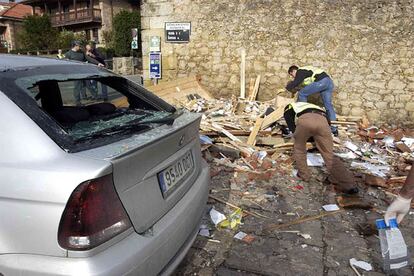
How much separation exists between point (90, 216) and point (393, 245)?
7.42 feet

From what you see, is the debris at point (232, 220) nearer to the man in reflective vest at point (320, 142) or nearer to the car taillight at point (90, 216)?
the man in reflective vest at point (320, 142)

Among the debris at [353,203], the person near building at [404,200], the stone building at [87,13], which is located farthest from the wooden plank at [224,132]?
the stone building at [87,13]

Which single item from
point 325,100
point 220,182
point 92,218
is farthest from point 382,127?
point 92,218

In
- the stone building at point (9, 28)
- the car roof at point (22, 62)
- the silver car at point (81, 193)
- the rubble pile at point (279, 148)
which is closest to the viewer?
the silver car at point (81, 193)

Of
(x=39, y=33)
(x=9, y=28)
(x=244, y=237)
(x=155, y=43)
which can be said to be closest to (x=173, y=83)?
(x=155, y=43)

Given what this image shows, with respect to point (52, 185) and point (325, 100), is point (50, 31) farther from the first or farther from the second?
point (52, 185)

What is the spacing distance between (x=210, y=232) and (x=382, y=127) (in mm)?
6619

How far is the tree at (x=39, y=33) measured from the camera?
126 ft

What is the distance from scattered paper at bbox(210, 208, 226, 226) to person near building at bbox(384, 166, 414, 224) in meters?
1.72

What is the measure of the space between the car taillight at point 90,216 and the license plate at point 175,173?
18.0 inches

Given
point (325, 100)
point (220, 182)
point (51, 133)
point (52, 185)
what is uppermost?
point (51, 133)

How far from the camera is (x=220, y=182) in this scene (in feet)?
16.4

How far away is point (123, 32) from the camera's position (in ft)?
116

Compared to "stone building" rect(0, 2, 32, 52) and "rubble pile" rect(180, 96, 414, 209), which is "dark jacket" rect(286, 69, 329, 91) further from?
"stone building" rect(0, 2, 32, 52)
